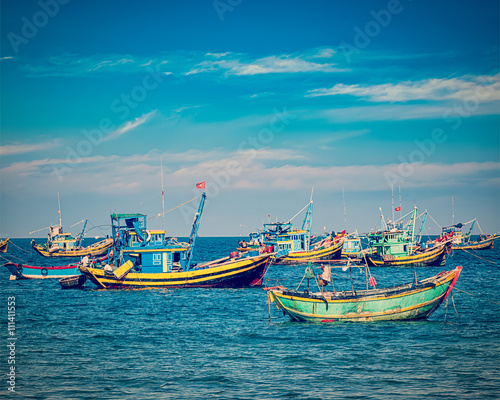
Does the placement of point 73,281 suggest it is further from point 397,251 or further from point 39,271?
point 397,251

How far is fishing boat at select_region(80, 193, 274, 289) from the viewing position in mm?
45438

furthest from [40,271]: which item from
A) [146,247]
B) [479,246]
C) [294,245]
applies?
[479,246]

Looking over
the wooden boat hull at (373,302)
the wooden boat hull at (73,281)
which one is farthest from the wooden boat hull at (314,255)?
the wooden boat hull at (373,302)

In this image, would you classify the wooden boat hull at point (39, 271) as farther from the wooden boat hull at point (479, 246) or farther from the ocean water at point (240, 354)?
the wooden boat hull at point (479, 246)

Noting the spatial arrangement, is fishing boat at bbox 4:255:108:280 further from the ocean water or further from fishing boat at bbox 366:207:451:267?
fishing boat at bbox 366:207:451:267

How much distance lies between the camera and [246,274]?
46281 mm

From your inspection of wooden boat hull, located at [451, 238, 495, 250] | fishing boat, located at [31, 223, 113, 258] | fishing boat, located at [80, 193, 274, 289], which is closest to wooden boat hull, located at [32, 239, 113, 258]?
fishing boat, located at [31, 223, 113, 258]

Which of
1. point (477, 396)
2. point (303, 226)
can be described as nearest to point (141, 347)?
point (477, 396)

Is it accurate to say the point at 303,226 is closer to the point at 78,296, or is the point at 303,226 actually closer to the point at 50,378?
the point at 78,296

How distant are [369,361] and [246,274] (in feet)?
77.3

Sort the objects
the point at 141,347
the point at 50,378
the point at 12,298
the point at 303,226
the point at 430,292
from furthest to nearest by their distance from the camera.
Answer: the point at 303,226 < the point at 12,298 < the point at 430,292 < the point at 141,347 < the point at 50,378

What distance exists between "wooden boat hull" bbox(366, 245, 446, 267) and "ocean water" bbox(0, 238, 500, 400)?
3282 centimetres

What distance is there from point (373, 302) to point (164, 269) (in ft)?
72.8

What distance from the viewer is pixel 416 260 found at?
2867 inches
